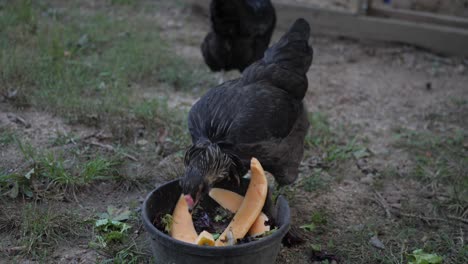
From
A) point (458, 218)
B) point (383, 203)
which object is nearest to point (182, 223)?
point (383, 203)

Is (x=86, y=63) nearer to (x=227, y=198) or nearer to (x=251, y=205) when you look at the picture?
(x=227, y=198)

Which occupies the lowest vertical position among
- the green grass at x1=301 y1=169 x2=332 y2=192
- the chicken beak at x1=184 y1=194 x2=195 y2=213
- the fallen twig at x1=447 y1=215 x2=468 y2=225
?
the fallen twig at x1=447 y1=215 x2=468 y2=225

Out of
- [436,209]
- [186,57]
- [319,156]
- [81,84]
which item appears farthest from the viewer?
[186,57]

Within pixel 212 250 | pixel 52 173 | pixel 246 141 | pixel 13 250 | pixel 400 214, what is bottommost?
pixel 400 214

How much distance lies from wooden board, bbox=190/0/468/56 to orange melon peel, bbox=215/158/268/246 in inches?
179

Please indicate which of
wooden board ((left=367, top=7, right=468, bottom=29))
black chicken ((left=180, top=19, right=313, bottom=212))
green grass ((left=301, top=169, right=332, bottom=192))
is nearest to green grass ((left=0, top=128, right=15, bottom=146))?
black chicken ((left=180, top=19, right=313, bottom=212))

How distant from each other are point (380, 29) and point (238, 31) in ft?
8.33

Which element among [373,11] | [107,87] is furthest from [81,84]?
[373,11]

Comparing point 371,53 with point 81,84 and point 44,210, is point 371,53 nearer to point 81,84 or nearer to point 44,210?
point 81,84

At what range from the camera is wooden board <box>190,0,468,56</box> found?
6.60m

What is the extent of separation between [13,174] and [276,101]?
1.84 m

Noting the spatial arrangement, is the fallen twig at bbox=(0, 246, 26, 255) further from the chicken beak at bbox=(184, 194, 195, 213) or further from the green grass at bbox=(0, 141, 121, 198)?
the chicken beak at bbox=(184, 194, 195, 213)

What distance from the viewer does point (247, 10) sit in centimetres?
516

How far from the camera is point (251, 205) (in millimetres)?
3031
